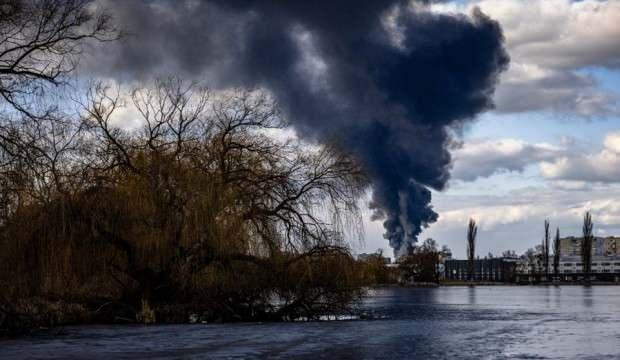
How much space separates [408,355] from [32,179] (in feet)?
42.1

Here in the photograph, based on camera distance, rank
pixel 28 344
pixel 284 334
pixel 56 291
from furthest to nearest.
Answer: pixel 56 291
pixel 284 334
pixel 28 344

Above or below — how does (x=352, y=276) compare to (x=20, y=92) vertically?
below

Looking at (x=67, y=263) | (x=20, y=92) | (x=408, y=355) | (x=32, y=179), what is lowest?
(x=408, y=355)

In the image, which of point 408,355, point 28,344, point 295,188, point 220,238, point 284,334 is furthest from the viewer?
point 295,188

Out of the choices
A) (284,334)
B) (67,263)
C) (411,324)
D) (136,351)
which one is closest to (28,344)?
(136,351)

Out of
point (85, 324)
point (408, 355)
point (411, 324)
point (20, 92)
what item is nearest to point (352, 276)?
point (411, 324)

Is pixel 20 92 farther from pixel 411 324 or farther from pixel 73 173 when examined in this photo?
pixel 411 324

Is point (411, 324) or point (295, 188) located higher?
point (295, 188)

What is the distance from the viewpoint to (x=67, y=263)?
33500 millimetres

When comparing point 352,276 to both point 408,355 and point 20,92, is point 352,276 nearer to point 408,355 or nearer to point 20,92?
point 408,355

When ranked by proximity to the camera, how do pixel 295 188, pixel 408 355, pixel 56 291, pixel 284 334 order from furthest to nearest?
pixel 295 188 → pixel 56 291 → pixel 284 334 → pixel 408 355

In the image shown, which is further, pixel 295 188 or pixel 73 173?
pixel 295 188

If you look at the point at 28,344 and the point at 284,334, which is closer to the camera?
the point at 28,344

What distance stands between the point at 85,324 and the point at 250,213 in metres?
8.52
